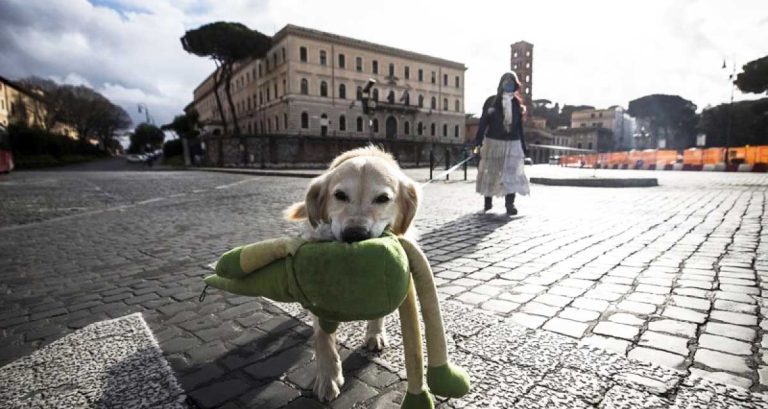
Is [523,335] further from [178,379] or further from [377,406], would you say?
[178,379]

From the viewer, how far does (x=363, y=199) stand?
6.50 ft

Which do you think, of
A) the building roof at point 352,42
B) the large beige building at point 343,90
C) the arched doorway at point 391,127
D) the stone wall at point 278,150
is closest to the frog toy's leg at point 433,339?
the stone wall at point 278,150

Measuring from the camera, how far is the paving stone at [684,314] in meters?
2.52

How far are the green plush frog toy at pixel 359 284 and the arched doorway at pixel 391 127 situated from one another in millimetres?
60623

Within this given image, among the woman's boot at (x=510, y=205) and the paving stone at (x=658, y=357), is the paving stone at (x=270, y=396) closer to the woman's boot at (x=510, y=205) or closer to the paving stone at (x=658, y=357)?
the paving stone at (x=658, y=357)

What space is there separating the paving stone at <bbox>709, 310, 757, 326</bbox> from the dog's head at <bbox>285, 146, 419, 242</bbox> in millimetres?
2149

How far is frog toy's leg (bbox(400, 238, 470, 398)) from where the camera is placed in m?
1.53

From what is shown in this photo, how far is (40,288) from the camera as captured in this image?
3.52 m

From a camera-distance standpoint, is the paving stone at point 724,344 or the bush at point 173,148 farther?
the bush at point 173,148


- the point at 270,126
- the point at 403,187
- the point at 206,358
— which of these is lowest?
the point at 206,358

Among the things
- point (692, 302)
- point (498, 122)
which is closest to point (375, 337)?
point (692, 302)

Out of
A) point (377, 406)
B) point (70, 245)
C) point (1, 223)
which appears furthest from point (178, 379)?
point (1, 223)

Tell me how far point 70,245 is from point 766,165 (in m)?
33.1

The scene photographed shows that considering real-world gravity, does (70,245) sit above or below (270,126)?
below
